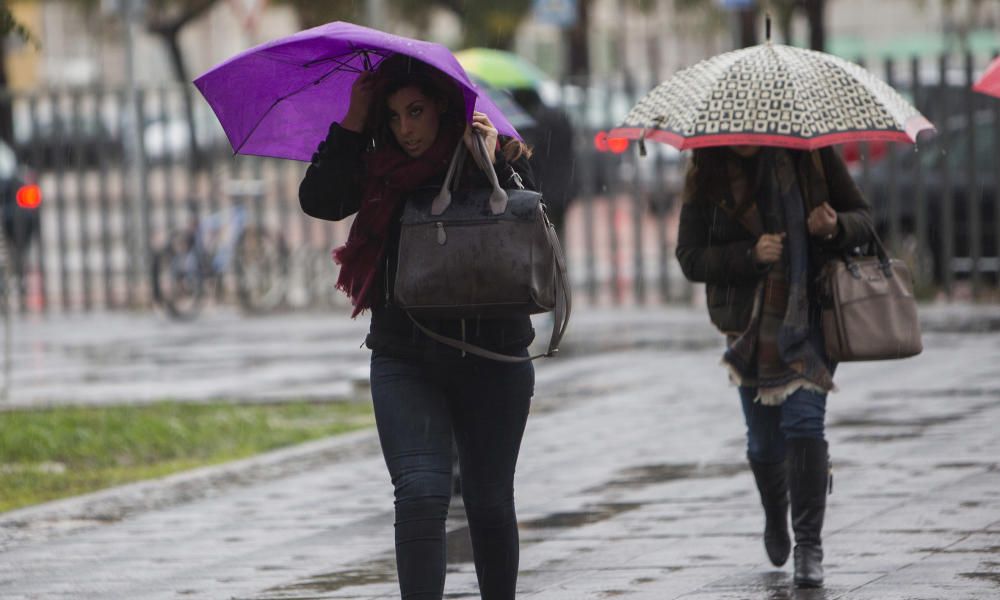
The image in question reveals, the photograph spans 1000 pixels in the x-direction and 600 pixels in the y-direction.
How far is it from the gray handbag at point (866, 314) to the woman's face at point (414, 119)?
1.75 meters

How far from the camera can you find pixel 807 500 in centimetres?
652

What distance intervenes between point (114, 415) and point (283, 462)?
1956 millimetres

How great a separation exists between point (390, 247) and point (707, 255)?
5.42 ft

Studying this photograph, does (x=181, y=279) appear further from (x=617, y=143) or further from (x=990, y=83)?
(x=990, y=83)

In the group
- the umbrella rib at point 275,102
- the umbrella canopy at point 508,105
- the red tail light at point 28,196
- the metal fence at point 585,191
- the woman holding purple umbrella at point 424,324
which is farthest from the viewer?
the metal fence at point 585,191

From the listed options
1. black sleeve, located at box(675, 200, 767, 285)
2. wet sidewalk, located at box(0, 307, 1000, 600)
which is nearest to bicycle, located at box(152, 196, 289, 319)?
wet sidewalk, located at box(0, 307, 1000, 600)

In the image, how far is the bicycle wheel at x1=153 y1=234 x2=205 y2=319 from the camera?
763 inches

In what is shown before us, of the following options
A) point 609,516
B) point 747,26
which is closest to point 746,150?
point 609,516

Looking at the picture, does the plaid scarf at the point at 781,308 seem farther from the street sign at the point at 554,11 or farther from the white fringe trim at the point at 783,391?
the street sign at the point at 554,11

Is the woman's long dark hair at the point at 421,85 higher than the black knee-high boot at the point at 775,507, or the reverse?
the woman's long dark hair at the point at 421,85

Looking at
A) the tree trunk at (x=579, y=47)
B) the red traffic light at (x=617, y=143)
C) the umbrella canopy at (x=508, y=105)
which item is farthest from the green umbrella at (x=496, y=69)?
the tree trunk at (x=579, y=47)

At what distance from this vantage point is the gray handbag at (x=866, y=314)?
648 centimetres

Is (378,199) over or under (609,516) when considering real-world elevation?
over

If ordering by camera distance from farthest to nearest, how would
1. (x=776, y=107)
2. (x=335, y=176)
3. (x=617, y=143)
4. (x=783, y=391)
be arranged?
1. (x=617, y=143)
2. (x=783, y=391)
3. (x=776, y=107)
4. (x=335, y=176)
